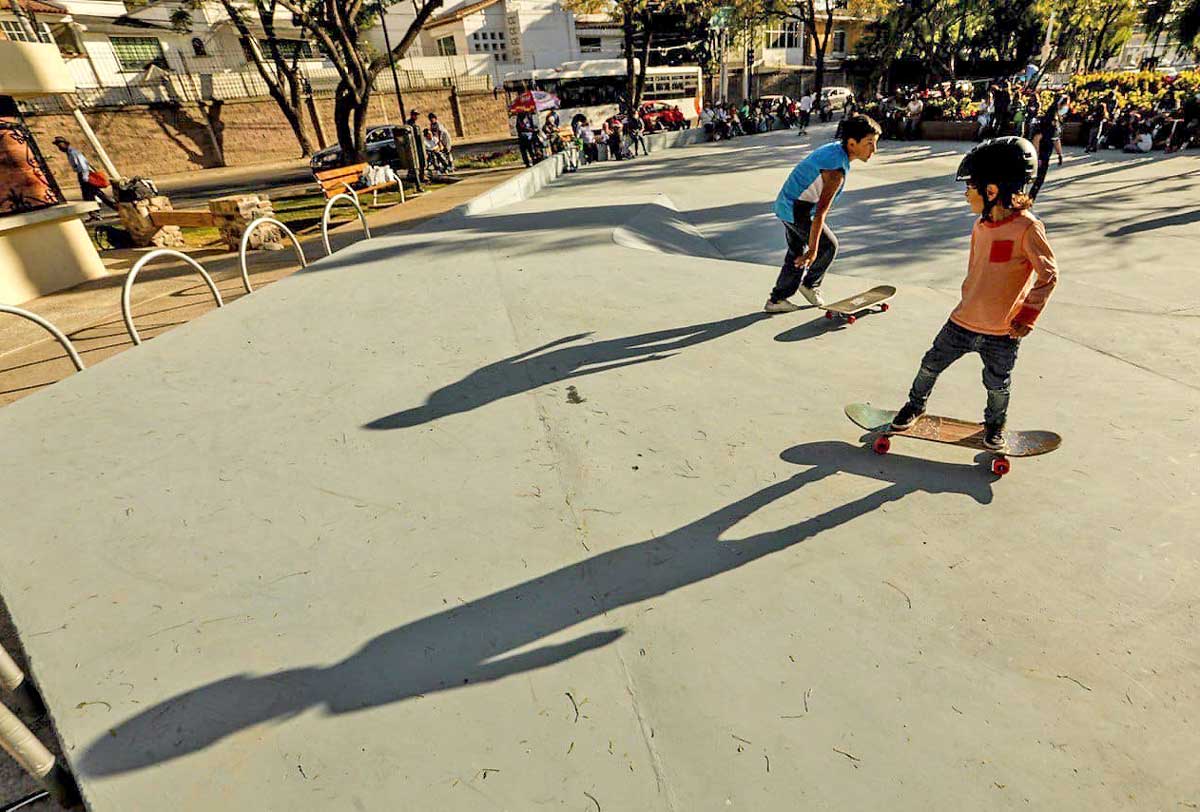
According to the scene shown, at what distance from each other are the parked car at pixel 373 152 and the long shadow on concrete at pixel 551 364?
21.1 m

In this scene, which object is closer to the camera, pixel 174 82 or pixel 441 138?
pixel 441 138

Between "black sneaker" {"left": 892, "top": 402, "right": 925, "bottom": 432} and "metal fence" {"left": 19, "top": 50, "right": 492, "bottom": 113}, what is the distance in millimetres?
33613

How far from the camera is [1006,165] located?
2359 mm

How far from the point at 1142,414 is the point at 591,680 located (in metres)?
3.38

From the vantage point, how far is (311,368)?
4133 millimetres

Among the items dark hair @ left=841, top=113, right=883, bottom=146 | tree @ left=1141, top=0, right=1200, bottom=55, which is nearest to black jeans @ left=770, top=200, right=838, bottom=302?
dark hair @ left=841, top=113, right=883, bottom=146

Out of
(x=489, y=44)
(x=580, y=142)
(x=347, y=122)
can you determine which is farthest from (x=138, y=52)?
(x=580, y=142)

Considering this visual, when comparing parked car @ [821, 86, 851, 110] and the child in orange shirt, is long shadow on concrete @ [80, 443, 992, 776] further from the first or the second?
parked car @ [821, 86, 851, 110]

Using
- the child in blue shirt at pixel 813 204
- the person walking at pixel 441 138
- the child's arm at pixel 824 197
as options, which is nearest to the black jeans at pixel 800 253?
the child in blue shirt at pixel 813 204

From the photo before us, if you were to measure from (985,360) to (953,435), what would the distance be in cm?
41

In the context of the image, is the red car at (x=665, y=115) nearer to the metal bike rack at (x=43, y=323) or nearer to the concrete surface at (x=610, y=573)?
the concrete surface at (x=610, y=573)

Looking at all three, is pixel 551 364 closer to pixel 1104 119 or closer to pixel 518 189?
pixel 518 189

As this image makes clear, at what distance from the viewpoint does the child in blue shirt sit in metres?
4.00

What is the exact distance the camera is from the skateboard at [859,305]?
447 cm
